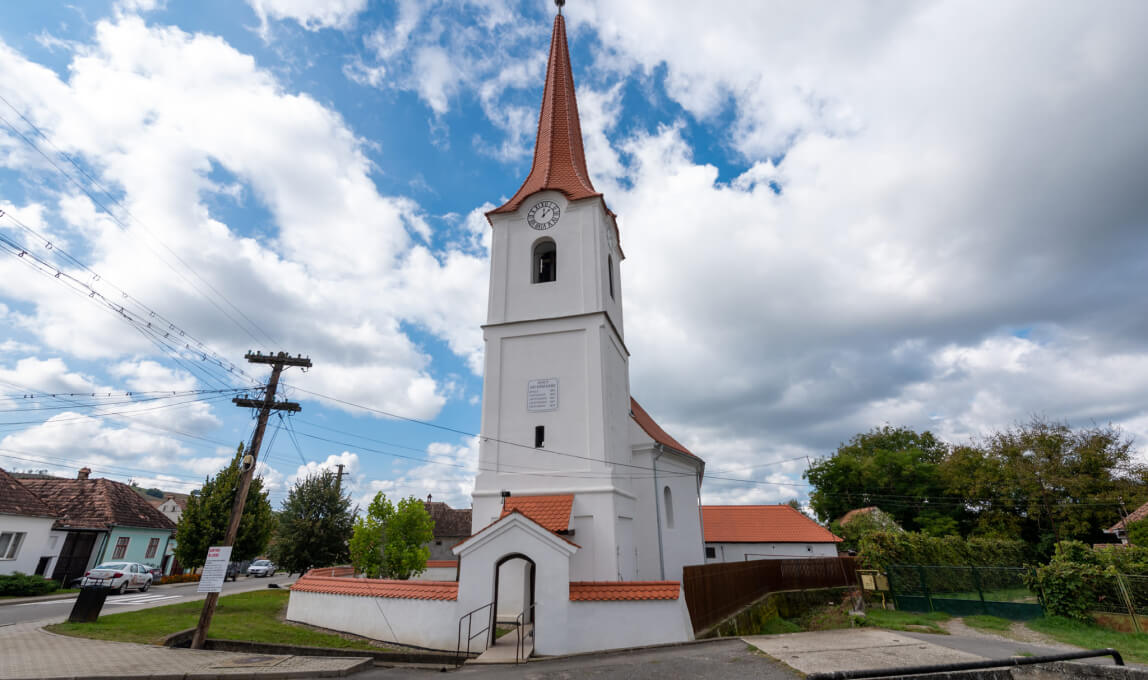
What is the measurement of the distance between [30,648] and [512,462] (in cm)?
→ 1149

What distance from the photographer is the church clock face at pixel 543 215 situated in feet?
64.7

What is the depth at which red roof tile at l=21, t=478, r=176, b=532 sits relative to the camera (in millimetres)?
28581

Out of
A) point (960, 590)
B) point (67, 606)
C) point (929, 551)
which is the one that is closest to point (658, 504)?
point (960, 590)

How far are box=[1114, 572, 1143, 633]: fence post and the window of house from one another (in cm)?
4231

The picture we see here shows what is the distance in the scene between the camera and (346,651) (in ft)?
38.7

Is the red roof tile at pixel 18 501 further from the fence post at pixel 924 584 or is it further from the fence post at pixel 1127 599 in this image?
the fence post at pixel 1127 599

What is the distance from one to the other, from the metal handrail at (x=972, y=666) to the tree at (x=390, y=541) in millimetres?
16602

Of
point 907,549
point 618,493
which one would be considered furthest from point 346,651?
point 907,549

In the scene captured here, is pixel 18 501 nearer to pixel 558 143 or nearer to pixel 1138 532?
pixel 558 143

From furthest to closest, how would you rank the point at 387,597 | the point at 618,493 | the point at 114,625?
the point at 618,493
the point at 114,625
the point at 387,597

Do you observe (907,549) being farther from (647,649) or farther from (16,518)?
(16,518)

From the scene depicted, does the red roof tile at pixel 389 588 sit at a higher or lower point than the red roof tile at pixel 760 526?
lower

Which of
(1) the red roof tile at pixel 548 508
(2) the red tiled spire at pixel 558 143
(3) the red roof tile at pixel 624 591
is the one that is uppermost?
(2) the red tiled spire at pixel 558 143

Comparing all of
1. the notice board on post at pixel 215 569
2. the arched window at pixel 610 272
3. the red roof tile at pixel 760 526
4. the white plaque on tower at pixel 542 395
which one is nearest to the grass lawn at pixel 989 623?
the white plaque on tower at pixel 542 395
